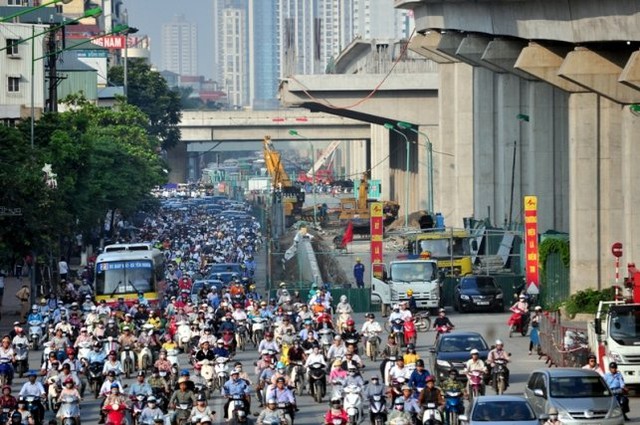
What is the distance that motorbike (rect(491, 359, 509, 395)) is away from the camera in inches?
1469

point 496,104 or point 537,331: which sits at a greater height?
point 496,104

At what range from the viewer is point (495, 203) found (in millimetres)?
86000

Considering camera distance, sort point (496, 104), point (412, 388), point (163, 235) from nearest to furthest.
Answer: point (412, 388) < point (496, 104) < point (163, 235)

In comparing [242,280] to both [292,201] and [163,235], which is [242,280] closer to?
[163,235]

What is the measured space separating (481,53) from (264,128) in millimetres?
96776

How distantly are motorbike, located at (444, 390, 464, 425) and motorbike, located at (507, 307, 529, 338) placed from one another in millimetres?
19111

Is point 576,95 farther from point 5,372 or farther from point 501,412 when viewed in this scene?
point 501,412

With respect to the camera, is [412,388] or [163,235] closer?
[412,388]

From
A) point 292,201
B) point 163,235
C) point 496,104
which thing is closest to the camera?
point 496,104

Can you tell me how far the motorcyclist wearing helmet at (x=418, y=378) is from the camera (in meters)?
34.1

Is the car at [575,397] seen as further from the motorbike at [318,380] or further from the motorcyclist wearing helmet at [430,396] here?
the motorbike at [318,380]

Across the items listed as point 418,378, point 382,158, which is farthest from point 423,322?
point 382,158

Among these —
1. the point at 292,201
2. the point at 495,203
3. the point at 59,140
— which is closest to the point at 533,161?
the point at 495,203

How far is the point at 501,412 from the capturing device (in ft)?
94.4
